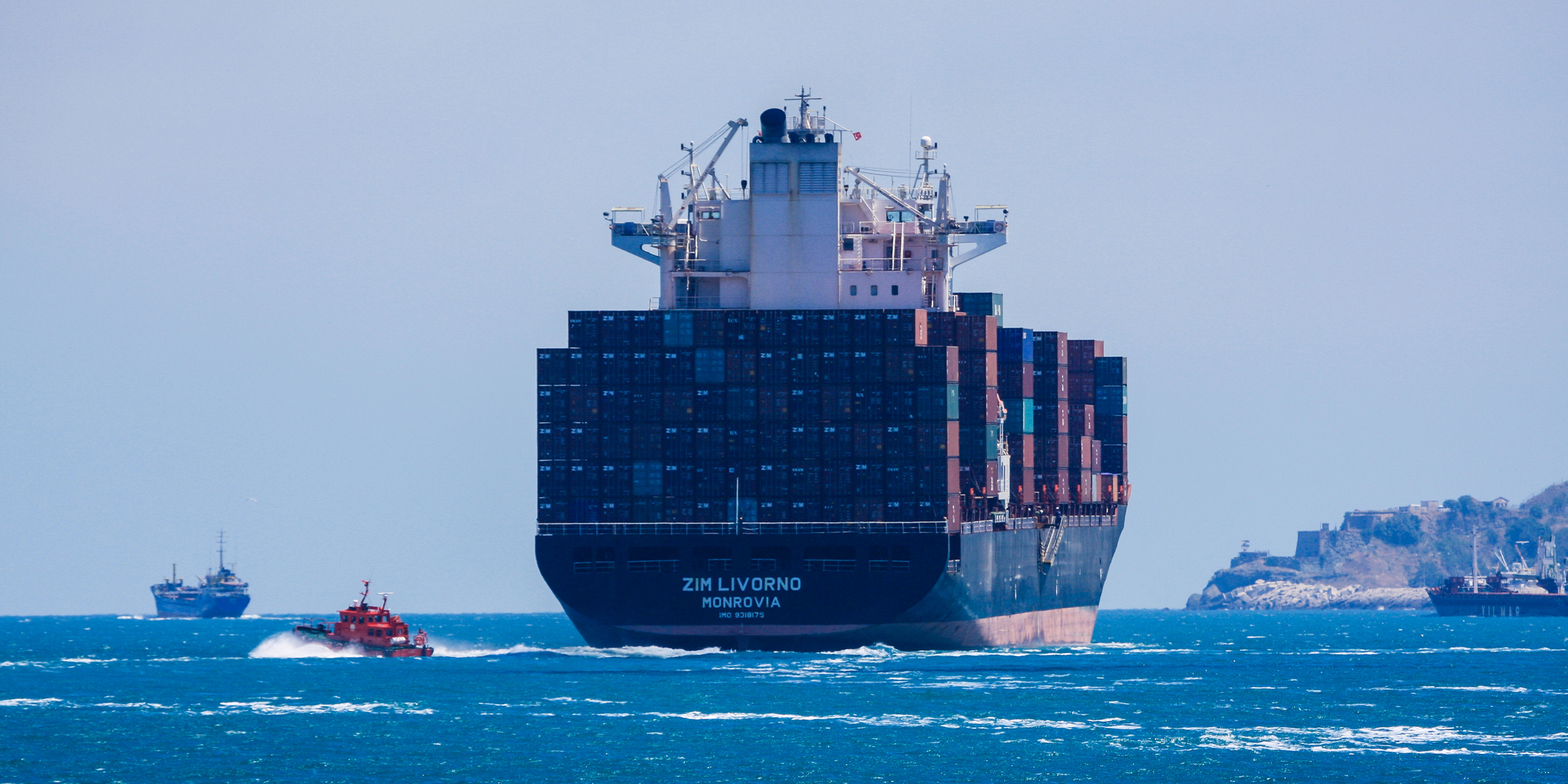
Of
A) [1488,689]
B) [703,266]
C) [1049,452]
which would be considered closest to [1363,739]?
[1488,689]

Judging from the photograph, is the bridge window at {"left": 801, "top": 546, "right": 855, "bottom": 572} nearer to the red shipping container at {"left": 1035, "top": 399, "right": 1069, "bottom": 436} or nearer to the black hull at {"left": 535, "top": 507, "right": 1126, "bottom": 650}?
the black hull at {"left": 535, "top": 507, "right": 1126, "bottom": 650}

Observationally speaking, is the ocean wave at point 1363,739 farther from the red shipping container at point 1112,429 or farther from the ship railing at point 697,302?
the red shipping container at point 1112,429

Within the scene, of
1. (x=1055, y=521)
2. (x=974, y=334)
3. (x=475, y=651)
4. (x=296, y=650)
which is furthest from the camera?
(x=1055, y=521)

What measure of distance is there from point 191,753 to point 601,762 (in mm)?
11359

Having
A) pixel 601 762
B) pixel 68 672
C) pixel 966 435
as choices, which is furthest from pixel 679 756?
pixel 68 672

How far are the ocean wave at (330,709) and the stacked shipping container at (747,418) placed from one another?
1612cm

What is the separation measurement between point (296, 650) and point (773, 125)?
96.7 feet

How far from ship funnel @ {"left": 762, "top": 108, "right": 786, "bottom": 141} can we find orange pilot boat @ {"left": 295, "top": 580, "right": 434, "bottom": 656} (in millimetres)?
23957

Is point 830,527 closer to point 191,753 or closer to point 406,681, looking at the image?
point 406,681

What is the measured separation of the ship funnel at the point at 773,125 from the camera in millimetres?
95875

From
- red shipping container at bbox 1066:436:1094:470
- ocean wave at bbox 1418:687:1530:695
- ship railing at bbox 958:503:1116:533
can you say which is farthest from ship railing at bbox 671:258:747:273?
ocean wave at bbox 1418:687:1530:695

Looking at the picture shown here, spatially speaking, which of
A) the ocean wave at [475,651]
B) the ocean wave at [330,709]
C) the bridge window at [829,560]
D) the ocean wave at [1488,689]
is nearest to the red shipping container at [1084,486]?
the ocean wave at [475,651]

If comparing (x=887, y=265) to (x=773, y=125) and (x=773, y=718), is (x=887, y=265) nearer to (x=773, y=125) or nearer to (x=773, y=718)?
(x=773, y=125)

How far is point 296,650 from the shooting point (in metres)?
102
